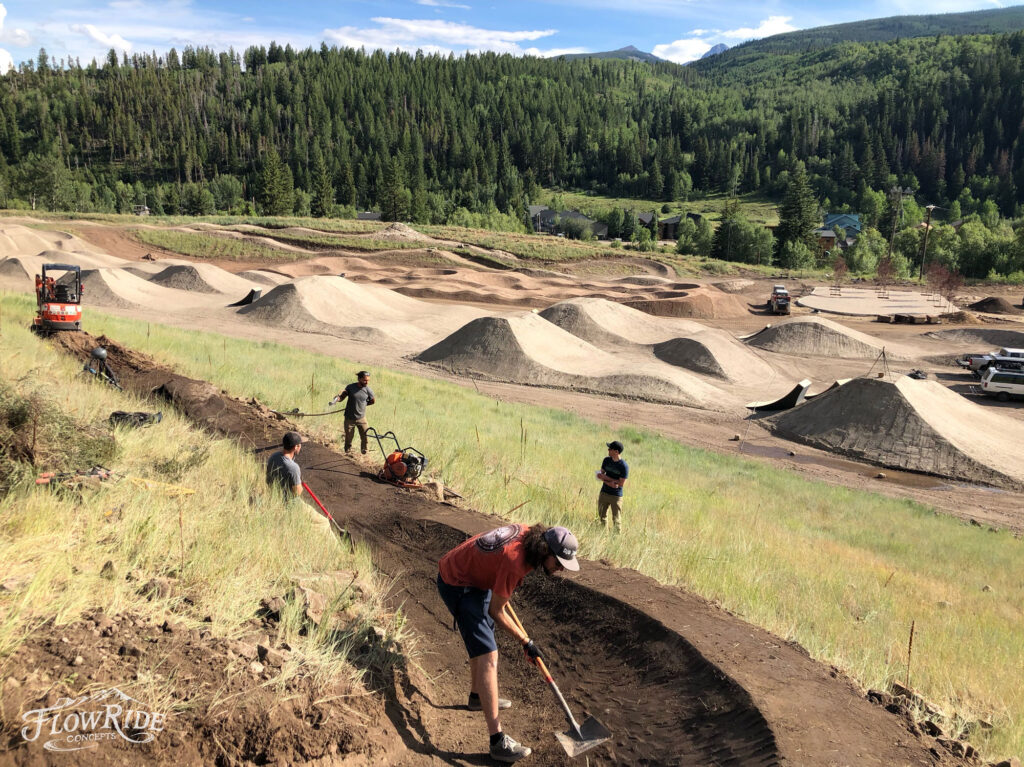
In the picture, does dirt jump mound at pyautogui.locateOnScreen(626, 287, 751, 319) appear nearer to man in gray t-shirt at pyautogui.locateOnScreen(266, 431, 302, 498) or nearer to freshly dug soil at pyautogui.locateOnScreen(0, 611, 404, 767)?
man in gray t-shirt at pyautogui.locateOnScreen(266, 431, 302, 498)

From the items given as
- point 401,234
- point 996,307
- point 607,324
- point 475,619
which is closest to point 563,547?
point 475,619

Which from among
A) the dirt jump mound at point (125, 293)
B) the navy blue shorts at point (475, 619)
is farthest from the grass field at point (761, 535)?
the dirt jump mound at point (125, 293)

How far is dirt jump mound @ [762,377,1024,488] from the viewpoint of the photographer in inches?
878

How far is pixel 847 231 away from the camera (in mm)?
138625

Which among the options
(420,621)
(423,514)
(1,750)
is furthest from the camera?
(423,514)

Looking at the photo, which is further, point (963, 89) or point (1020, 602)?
point (963, 89)

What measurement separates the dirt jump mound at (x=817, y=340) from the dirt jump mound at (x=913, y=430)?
14.6 m

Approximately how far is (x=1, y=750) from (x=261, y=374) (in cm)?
1767

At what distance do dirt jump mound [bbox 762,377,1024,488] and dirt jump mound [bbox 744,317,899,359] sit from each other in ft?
47.9

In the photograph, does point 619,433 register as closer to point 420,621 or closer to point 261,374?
point 261,374

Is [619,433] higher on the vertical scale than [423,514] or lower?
lower

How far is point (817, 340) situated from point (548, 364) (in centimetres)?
1798

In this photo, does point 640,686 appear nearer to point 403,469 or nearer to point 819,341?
point 403,469

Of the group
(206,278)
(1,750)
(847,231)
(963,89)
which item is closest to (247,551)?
(1,750)
